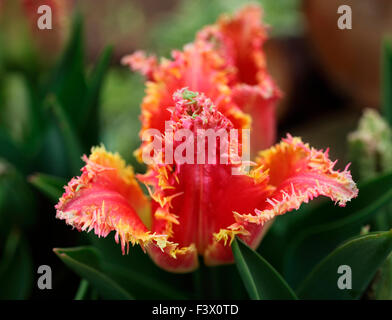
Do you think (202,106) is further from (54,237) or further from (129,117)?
(129,117)

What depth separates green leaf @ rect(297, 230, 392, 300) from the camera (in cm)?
32

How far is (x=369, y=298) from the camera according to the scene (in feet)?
1.22

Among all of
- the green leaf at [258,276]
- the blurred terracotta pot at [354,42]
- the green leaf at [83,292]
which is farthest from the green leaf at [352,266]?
the blurred terracotta pot at [354,42]

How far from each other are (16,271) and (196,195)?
25 centimetres

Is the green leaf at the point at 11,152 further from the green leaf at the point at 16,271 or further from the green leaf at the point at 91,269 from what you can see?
the green leaf at the point at 91,269

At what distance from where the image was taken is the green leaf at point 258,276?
31 cm

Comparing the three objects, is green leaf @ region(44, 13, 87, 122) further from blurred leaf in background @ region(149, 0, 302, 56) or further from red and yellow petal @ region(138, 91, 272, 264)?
blurred leaf in background @ region(149, 0, 302, 56)

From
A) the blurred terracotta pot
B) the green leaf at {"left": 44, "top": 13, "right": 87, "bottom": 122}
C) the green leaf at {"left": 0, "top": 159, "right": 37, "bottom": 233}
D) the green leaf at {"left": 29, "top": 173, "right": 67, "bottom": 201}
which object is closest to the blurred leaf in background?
the blurred terracotta pot

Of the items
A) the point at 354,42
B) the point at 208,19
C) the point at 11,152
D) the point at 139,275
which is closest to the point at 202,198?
the point at 139,275

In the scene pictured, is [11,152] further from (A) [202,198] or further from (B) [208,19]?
(B) [208,19]

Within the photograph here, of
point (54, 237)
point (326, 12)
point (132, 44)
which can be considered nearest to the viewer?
point (54, 237)

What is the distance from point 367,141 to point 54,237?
0.33 m

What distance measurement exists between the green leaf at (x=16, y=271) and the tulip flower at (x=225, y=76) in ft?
Result: 0.73

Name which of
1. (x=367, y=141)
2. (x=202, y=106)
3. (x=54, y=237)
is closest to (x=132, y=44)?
(x=54, y=237)
